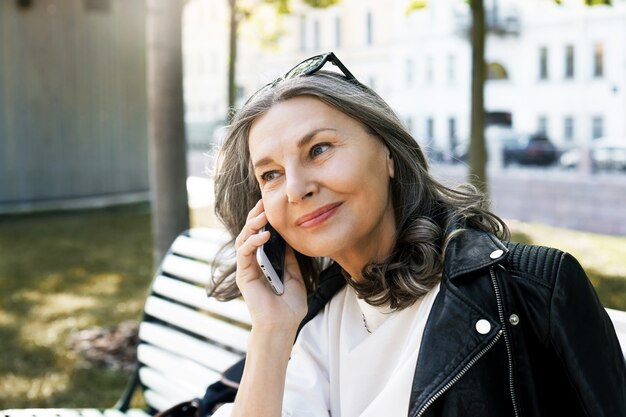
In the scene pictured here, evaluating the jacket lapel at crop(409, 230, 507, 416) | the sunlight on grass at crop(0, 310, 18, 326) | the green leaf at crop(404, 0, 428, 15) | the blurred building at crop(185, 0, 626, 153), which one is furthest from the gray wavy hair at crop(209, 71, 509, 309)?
the blurred building at crop(185, 0, 626, 153)

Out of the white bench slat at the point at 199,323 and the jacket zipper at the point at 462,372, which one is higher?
the jacket zipper at the point at 462,372

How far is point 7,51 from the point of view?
14.8m

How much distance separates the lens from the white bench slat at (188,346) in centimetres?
334

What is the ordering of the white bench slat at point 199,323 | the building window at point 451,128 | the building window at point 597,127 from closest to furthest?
the white bench slat at point 199,323
the building window at point 597,127
the building window at point 451,128

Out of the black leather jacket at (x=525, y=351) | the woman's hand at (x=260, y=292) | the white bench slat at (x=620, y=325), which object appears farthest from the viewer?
the woman's hand at (x=260, y=292)

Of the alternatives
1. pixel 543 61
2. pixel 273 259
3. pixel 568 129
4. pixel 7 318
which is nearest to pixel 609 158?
pixel 568 129

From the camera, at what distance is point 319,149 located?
2.11 metres

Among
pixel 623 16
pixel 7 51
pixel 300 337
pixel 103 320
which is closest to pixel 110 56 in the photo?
pixel 7 51

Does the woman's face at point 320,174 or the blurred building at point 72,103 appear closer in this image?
the woman's face at point 320,174

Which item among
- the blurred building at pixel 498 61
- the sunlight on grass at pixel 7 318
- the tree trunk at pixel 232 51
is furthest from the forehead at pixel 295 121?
the blurred building at pixel 498 61

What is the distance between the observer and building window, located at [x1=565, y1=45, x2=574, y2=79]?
115 feet

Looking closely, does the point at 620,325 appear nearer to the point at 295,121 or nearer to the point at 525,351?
the point at 525,351

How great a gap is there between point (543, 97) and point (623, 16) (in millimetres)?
6423

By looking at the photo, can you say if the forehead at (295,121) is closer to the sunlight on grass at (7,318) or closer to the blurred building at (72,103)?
the sunlight on grass at (7,318)
